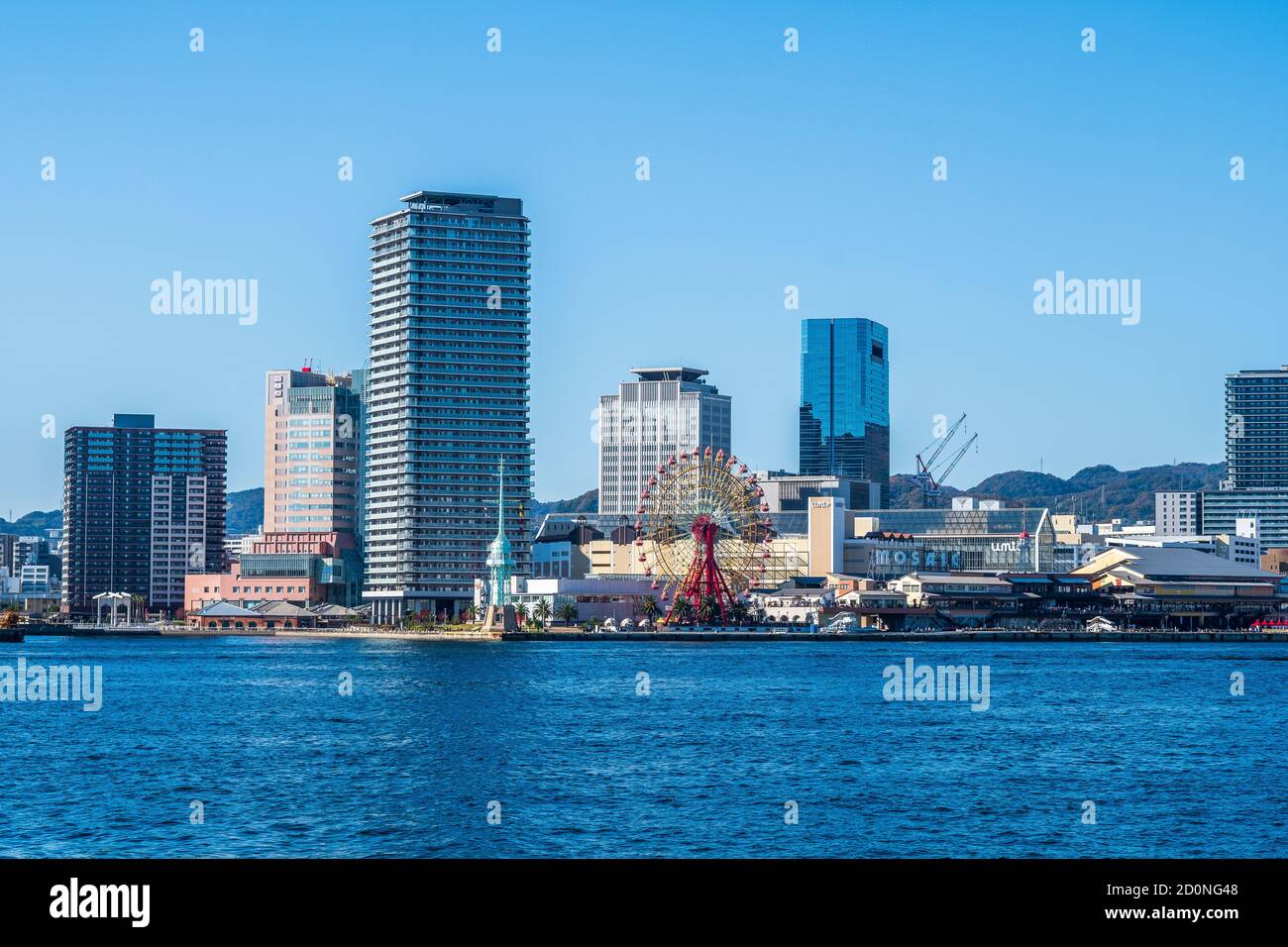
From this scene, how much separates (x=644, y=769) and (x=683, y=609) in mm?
121474

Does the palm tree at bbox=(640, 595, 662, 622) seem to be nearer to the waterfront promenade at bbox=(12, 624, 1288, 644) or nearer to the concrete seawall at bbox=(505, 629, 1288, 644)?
the concrete seawall at bbox=(505, 629, 1288, 644)

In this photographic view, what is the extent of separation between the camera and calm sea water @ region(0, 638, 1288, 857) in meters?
35.4

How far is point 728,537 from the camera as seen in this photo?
156m

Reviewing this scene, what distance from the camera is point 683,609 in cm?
16875

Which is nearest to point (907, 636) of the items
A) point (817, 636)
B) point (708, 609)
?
point (817, 636)

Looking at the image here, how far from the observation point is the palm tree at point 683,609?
16838cm

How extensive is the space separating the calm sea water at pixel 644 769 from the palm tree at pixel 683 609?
7070 cm

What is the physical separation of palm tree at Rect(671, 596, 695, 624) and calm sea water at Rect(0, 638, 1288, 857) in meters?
70.7

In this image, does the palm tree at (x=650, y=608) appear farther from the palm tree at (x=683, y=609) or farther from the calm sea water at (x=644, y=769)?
the calm sea water at (x=644, y=769)
